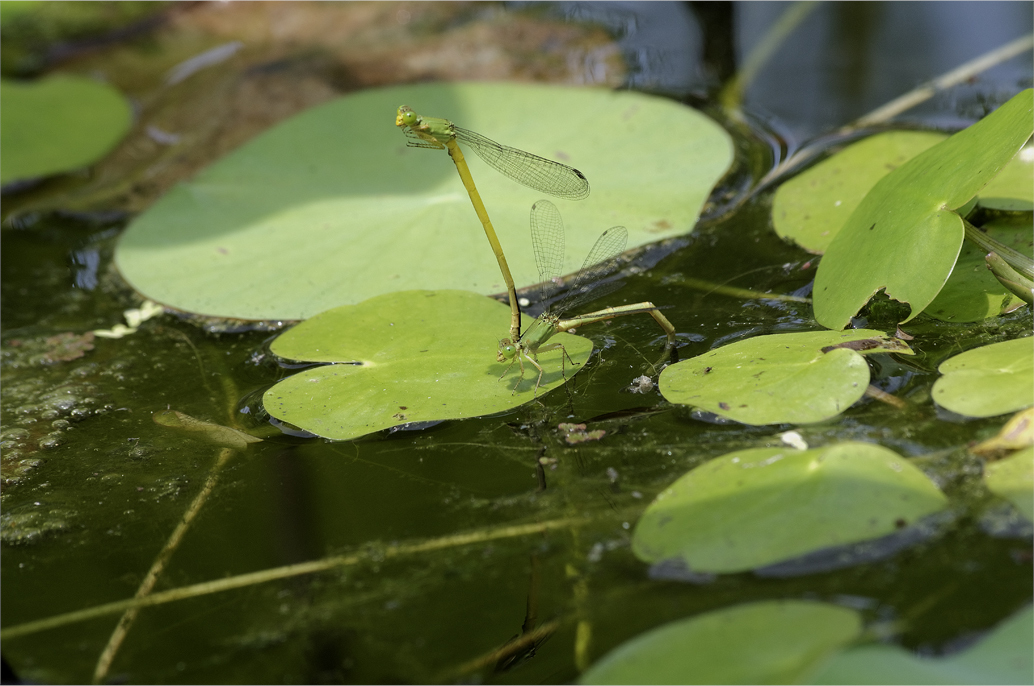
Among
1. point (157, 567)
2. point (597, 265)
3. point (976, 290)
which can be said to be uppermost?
point (976, 290)

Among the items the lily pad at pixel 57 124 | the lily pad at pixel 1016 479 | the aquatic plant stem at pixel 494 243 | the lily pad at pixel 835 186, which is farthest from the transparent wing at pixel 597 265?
the lily pad at pixel 57 124

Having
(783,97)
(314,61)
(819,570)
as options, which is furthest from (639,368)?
(314,61)

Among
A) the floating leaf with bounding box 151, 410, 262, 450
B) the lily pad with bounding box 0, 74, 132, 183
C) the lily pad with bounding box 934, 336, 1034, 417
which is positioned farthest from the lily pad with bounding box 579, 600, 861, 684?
the lily pad with bounding box 0, 74, 132, 183

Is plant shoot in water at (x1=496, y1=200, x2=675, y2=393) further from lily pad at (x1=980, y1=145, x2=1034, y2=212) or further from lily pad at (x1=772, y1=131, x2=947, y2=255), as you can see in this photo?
lily pad at (x1=980, y1=145, x2=1034, y2=212)

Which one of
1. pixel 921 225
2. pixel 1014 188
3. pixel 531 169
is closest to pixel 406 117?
pixel 531 169

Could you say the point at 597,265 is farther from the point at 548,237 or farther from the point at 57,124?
the point at 57,124
